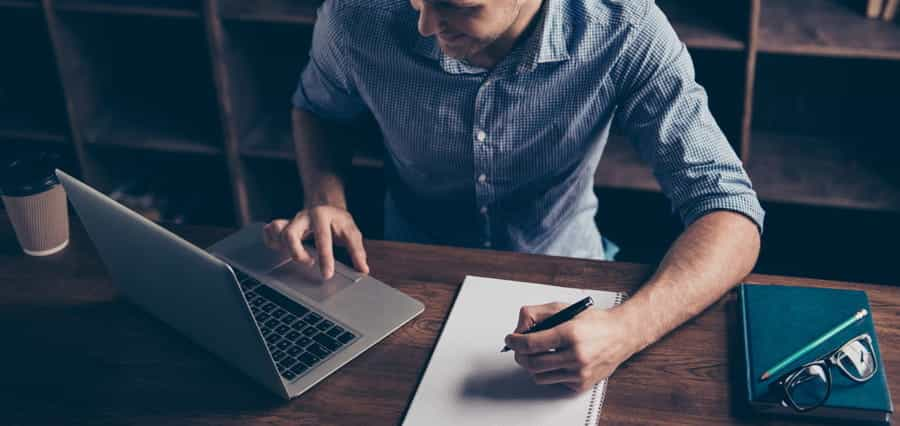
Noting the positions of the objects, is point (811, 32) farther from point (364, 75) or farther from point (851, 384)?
point (851, 384)

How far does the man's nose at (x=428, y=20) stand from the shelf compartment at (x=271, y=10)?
1.14 meters

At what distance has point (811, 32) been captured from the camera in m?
2.19

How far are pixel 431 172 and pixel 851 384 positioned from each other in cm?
84

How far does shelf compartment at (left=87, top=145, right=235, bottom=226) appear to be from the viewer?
9.32 feet

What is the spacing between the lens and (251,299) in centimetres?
122

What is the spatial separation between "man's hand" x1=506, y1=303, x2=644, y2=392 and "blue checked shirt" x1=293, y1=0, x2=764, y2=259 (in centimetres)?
34

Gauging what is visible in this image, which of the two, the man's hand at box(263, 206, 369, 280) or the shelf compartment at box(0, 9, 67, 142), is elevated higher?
the man's hand at box(263, 206, 369, 280)

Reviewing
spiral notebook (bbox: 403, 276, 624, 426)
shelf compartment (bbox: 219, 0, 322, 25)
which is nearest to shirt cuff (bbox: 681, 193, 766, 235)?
spiral notebook (bbox: 403, 276, 624, 426)

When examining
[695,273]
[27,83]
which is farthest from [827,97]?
[27,83]

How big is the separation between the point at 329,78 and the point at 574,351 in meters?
0.82

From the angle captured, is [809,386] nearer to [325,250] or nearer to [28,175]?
Result: [325,250]

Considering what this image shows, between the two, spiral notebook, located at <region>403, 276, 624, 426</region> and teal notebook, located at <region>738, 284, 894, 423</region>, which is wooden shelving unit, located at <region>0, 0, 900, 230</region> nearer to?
spiral notebook, located at <region>403, 276, 624, 426</region>

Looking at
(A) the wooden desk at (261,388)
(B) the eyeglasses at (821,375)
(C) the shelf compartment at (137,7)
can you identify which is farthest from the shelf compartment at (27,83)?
(B) the eyeglasses at (821,375)

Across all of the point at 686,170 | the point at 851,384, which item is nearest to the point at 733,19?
the point at 686,170
